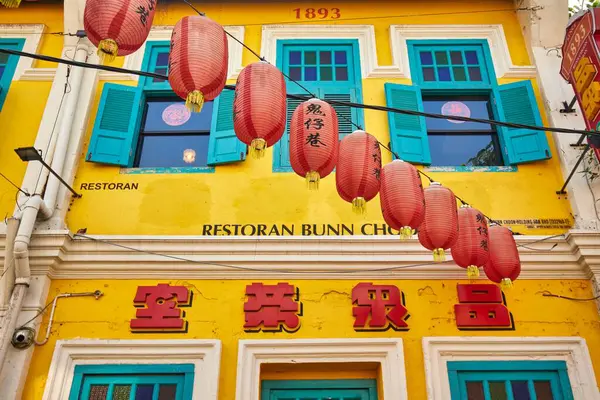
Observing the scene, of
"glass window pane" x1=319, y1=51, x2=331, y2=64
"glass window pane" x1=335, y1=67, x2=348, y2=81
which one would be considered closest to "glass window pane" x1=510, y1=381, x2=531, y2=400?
"glass window pane" x1=335, y1=67, x2=348, y2=81

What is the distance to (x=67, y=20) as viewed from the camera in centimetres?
771

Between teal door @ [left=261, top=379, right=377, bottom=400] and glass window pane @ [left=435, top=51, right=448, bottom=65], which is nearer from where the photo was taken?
teal door @ [left=261, top=379, right=377, bottom=400]

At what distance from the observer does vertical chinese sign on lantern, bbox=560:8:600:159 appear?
5918mm

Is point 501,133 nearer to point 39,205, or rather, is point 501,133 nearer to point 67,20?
point 39,205

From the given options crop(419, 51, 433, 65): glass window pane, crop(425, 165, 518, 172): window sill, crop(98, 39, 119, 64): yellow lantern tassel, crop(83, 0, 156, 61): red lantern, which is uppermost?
crop(419, 51, 433, 65): glass window pane

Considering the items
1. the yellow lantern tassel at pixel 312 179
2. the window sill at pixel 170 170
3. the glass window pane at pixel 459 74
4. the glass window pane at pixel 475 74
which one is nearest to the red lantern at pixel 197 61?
the yellow lantern tassel at pixel 312 179

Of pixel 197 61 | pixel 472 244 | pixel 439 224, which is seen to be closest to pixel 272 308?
pixel 439 224

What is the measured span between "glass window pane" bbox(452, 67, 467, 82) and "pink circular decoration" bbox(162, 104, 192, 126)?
3795 mm

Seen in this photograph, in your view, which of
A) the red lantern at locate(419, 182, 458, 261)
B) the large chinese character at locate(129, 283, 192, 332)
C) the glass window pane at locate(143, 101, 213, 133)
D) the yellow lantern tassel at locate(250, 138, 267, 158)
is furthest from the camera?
the glass window pane at locate(143, 101, 213, 133)

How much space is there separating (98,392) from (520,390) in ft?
13.7

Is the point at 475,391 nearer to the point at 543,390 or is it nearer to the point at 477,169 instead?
the point at 543,390

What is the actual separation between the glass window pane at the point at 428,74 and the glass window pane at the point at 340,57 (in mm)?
1143

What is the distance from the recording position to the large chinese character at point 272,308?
5617 mm

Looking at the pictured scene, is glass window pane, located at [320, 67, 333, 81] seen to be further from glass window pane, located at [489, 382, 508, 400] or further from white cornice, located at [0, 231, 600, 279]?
glass window pane, located at [489, 382, 508, 400]
